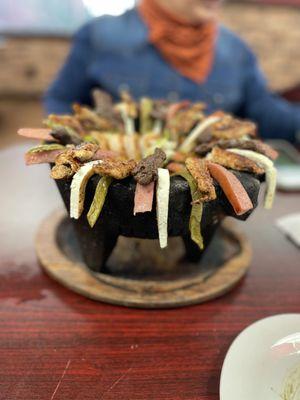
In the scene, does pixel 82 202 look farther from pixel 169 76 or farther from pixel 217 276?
pixel 169 76

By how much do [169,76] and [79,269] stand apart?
1.66 meters

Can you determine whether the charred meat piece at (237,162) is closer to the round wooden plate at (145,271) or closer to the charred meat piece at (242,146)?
the charred meat piece at (242,146)

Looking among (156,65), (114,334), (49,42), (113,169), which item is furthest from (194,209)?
(49,42)

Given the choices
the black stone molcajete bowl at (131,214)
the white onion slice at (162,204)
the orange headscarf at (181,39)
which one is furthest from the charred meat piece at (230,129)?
the orange headscarf at (181,39)

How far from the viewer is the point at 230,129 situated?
A: 3.24 ft

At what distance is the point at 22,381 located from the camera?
2.07 feet

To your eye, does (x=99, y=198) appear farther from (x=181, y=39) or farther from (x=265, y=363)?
(x=181, y=39)

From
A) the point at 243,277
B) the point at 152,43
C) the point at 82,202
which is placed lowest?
the point at 243,277

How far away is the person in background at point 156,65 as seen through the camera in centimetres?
225

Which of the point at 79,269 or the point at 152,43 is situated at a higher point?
the point at 152,43

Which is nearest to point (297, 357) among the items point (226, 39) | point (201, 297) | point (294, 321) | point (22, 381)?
point (294, 321)

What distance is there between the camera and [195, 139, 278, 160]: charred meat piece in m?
0.88

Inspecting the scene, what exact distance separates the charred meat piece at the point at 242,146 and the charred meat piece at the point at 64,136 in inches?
11.4

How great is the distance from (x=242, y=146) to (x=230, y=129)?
12cm
